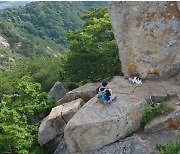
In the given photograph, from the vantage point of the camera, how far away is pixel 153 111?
524 inches

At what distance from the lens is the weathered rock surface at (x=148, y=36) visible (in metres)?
15.0

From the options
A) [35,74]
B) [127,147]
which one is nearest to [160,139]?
[127,147]

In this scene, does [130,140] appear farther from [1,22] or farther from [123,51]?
[1,22]

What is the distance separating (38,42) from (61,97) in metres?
80.3

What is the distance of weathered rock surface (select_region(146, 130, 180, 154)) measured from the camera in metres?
12.5

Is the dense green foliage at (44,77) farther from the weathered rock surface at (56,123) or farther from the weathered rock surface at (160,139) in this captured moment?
the weathered rock surface at (160,139)

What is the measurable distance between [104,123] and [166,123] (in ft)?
7.84

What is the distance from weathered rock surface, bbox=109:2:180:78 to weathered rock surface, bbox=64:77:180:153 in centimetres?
209

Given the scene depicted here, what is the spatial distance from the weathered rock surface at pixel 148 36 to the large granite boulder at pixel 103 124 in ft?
8.54

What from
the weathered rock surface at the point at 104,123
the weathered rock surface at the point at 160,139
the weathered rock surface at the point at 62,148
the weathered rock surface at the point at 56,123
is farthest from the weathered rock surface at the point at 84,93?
the weathered rock surface at the point at 160,139

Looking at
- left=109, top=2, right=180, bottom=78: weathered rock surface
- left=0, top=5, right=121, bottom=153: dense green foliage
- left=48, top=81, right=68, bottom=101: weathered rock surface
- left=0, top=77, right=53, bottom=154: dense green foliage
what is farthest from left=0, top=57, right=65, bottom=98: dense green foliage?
left=109, top=2, right=180, bottom=78: weathered rock surface

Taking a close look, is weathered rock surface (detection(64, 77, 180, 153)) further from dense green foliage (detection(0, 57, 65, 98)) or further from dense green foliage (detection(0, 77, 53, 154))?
dense green foliage (detection(0, 57, 65, 98))

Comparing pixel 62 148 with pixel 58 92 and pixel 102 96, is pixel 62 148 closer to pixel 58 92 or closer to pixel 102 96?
pixel 102 96

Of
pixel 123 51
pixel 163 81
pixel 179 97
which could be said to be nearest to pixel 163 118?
pixel 179 97
